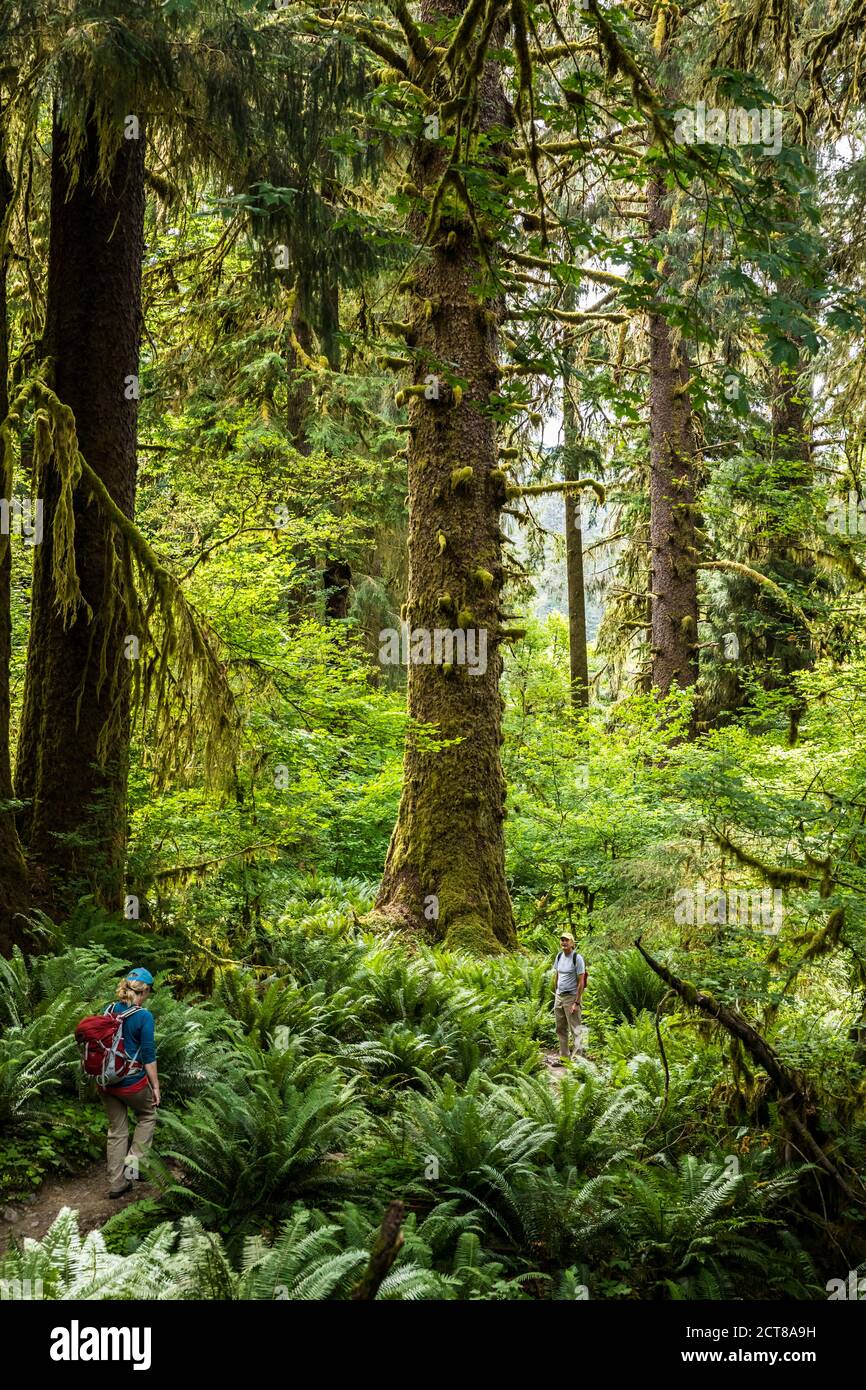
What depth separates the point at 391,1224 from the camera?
254 centimetres

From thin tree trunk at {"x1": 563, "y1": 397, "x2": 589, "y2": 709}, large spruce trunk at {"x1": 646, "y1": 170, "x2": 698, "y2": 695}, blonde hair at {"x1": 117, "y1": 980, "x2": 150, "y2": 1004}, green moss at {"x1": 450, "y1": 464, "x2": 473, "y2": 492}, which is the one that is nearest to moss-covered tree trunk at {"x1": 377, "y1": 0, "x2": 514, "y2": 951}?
green moss at {"x1": 450, "y1": 464, "x2": 473, "y2": 492}

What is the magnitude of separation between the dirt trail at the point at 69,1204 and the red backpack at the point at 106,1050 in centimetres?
57

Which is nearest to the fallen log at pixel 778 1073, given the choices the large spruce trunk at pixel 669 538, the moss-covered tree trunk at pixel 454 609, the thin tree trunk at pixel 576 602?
Result: the moss-covered tree trunk at pixel 454 609

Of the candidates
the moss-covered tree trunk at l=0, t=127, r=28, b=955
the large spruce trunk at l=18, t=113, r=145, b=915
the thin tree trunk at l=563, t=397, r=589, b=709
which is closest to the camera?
the moss-covered tree trunk at l=0, t=127, r=28, b=955

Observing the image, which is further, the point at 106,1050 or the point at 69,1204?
the point at 106,1050

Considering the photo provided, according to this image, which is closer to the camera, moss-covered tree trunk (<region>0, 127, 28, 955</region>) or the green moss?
moss-covered tree trunk (<region>0, 127, 28, 955</region>)

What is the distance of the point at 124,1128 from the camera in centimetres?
558

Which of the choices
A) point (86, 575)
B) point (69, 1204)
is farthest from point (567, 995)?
point (86, 575)

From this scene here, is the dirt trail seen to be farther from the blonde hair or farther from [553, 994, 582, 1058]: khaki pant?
[553, 994, 582, 1058]: khaki pant

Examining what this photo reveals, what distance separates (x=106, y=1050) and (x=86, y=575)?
4.06m

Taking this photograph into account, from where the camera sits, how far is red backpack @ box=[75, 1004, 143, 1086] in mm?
5457

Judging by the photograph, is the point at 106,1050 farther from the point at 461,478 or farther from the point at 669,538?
the point at 669,538

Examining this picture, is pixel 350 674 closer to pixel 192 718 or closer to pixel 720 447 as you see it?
pixel 192 718

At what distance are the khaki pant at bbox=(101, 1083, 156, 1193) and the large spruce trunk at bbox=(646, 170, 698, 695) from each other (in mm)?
12242
